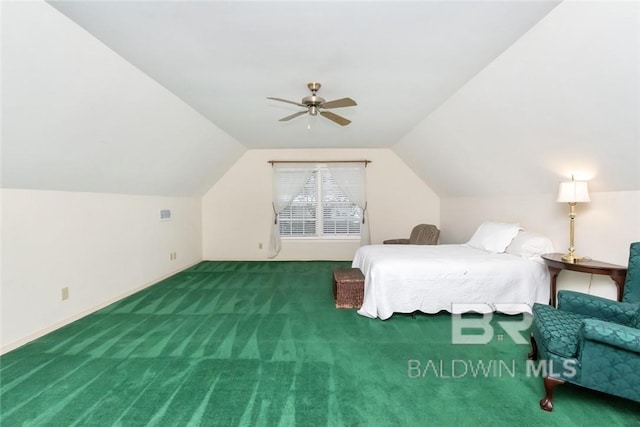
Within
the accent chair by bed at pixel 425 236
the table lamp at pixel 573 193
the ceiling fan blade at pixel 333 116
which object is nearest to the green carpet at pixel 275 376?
the table lamp at pixel 573 193

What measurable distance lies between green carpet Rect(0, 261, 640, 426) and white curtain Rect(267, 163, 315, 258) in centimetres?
285

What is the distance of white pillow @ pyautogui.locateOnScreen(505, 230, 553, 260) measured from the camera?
3207 millimetres

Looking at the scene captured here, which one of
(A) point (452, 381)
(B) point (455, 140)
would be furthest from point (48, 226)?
(B) point (455, 140)

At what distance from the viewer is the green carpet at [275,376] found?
1791 mm

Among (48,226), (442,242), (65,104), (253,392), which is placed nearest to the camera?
(253,392)

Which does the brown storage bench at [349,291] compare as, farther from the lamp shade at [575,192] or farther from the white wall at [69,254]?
the white wall at [69,254]

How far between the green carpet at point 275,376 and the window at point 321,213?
118 inches

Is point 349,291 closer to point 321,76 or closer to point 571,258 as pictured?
point 571,258

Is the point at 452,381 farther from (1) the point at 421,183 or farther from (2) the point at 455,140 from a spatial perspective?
(1) the point at 421,183

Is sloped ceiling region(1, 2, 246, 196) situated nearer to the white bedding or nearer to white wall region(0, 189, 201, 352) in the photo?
white wall region(0, 189, 201, 352)

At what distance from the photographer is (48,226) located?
9.48ft

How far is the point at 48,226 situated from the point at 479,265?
4.45m

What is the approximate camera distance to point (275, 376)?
217 cm

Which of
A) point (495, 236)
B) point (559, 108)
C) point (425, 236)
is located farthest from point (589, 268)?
point (425, 236)
